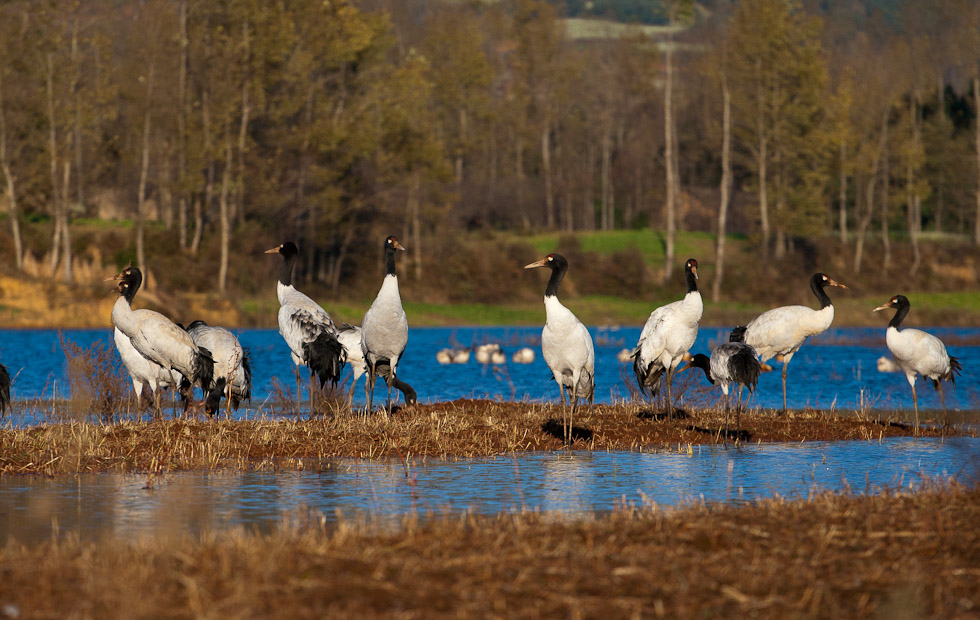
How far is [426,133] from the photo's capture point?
58.7 meters

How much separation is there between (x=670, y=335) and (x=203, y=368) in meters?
6.29

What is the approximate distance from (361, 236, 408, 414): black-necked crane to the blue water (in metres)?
3.35

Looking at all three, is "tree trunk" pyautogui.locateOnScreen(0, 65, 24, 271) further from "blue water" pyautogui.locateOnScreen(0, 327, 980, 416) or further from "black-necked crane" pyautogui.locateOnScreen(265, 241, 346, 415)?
"black-necked crane" pyautogui.locateOnScreen(265, 241, 346, 415)

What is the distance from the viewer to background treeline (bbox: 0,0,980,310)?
158 feet

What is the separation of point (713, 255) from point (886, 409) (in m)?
50.3

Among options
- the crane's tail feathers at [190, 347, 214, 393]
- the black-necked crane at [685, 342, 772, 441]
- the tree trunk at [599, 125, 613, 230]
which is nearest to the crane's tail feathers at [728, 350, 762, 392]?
the black-necked crane at [685, 342, 772, 441]

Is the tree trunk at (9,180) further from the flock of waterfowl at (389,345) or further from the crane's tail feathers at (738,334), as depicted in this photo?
the crane's tail feathers at (738,334)

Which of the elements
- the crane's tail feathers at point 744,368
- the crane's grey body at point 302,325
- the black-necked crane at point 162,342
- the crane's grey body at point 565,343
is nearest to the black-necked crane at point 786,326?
the crane's tail feathers at point 744,368

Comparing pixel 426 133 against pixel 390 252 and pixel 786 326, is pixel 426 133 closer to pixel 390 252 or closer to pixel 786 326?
pixel 786 326

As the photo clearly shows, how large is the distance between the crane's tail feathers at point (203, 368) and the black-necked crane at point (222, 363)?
0.31 meters

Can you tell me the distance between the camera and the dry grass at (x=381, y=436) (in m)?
12.5

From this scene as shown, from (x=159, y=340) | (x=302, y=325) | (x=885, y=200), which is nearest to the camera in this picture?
(x=159, y=340)

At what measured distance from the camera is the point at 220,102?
1923 inches

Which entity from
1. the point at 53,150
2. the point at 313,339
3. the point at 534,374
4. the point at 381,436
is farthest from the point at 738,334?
the point at 53,150
